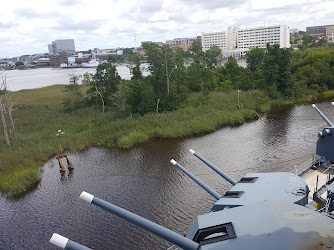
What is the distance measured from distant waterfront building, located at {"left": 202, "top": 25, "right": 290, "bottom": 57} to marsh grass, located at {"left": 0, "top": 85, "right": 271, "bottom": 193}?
80.0 meters

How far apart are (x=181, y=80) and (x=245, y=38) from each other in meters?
93.2

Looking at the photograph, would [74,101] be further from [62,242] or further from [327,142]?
[62,242]

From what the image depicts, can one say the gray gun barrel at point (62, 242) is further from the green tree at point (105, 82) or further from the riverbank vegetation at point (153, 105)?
the green tree at point (105, 82)

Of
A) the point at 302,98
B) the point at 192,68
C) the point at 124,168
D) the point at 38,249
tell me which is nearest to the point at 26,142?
the point at 124,168

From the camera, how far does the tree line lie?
3449cm

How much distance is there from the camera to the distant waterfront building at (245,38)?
11325 centimetres

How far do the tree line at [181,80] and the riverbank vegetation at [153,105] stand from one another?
0.12 m

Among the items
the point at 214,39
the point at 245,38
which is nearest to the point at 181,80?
the point at 245,38

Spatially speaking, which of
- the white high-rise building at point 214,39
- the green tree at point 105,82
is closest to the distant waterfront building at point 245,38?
the white high-rise building at point 214,39

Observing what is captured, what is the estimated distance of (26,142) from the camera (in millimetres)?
26828

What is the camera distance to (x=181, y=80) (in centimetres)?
4250

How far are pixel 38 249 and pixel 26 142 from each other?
15528mm

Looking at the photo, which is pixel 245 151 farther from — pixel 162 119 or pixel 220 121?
pixel 162 119

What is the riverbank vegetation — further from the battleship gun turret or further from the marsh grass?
the battleship gun turret
